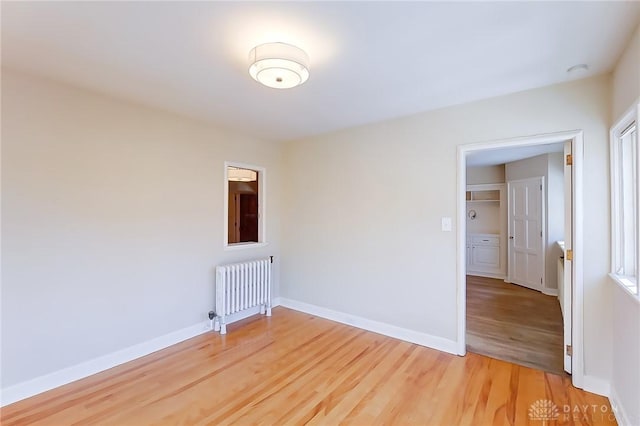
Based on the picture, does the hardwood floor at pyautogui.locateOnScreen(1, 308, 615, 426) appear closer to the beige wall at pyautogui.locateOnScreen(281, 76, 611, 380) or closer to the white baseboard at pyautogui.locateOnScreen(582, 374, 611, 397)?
the white baseboard at pyautogui.locateOnScreen(582, 374, 611, 397)

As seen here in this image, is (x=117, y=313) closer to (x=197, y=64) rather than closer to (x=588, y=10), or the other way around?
(x=197, y=64)

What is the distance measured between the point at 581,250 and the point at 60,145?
435cm

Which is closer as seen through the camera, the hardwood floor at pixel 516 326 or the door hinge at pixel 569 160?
the door hinge at pixel 569 160

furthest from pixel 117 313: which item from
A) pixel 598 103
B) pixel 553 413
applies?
pixel 598 103

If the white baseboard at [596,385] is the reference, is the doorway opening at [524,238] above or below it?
above

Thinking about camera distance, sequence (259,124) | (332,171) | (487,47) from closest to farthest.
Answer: (487,47) → (259,124) → (332,171)

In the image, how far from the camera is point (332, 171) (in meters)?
3.96

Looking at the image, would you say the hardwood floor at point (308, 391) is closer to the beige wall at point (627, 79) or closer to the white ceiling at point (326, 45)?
the beige wall at point (627, 79)

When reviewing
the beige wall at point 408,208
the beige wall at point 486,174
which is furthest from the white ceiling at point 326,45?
the beige wall at point 486,174

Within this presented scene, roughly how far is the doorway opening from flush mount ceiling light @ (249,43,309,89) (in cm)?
190

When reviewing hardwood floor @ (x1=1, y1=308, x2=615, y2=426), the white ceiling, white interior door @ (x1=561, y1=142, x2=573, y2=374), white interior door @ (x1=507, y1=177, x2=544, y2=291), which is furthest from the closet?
the white ceiling

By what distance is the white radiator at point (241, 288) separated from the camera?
3498 mm

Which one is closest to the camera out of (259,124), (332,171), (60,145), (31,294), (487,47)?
(487,47)

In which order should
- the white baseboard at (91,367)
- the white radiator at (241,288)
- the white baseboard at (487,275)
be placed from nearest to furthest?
the white baseboard at (91,367) < the white radiator at (241,288) < the white baseboard at (487,275)
